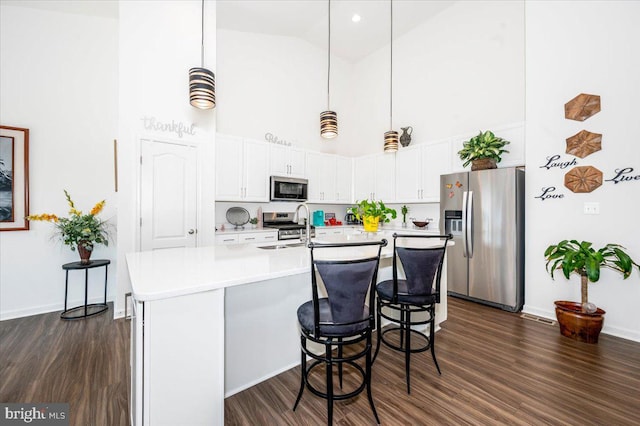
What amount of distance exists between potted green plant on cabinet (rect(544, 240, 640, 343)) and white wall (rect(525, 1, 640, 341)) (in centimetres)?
19

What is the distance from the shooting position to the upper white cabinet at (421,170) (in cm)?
433

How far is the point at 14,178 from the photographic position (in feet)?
10.2

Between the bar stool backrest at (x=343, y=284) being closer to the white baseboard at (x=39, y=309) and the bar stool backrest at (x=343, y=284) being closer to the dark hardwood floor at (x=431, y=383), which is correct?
the dark hardwood floor at (x=431, y=383)

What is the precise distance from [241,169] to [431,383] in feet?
12.1

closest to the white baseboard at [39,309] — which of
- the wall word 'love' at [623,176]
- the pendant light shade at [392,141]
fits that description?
the pendant light shade at [392,141]

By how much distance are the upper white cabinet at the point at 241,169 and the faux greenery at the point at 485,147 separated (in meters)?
3.09

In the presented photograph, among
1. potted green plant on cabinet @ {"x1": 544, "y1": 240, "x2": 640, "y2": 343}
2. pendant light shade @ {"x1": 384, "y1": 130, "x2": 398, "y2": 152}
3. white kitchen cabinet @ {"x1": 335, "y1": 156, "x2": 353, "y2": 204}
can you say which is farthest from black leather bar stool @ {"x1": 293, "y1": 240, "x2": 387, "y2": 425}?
white kitchen cabinet @ {"x1": 335, "y1": 156, "x2": 353, "y2": 204}

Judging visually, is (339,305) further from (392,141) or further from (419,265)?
(392,141)

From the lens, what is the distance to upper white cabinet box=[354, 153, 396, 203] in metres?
5.08

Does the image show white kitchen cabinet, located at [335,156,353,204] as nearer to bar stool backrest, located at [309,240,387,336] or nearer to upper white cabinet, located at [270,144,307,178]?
upper white cabinet, located at [270,144,307,178]

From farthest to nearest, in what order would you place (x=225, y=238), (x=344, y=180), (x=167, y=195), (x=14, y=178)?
(x=344, y=180) → (x=225, y=238) → (x=167, y=195) → (x=14, y=178)

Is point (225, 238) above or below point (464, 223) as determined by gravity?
below

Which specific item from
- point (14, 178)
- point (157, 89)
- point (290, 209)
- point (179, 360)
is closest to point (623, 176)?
point (179, 360)

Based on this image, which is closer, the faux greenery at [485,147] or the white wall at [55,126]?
the white wall at [55,126]
